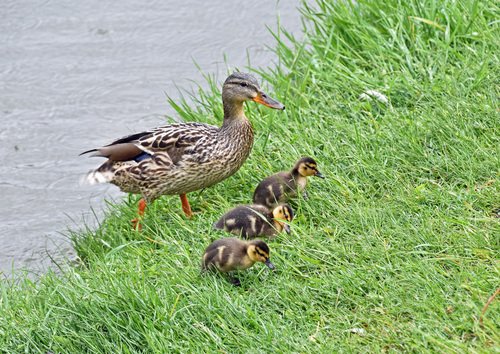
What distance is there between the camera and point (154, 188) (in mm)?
6035

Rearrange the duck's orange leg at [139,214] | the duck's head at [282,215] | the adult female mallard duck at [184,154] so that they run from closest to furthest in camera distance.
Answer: the duck's head at [282,215]
the duck's orange leg at [139,214]
the adult female mallard duck at [184,154]

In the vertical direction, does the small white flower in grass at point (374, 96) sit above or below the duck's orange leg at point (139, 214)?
below

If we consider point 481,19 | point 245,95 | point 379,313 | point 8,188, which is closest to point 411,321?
point 379,313

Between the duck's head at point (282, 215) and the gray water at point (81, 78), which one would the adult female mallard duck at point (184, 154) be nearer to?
the gray water at point (81, 78)

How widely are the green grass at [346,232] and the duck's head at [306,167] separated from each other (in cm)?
13

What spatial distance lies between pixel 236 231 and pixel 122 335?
1.03 meters

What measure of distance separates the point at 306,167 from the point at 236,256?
0.93 metres

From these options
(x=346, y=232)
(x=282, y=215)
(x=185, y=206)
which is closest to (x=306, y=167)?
(x=282, y=215)

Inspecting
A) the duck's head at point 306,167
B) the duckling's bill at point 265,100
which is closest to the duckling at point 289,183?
the duck's head at point 306,167

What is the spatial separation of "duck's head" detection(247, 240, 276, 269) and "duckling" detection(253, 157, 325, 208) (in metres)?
0.78

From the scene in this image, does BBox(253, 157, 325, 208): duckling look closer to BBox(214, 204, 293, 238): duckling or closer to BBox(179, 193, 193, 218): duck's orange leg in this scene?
BBox(214, 204, 293, 238): duckling

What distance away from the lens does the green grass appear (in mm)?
4336

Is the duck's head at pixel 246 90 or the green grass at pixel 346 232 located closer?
the green grass at pixel 346 232

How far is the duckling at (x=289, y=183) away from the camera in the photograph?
18.1 ft
